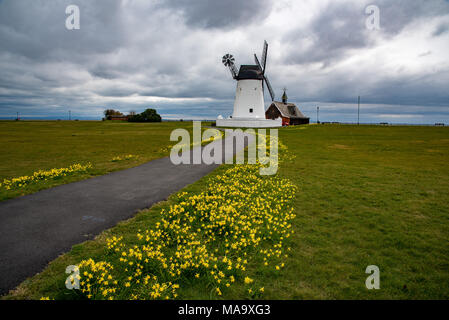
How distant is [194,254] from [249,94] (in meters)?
64.8

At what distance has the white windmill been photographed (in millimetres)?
66188

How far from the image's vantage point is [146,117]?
116438mm

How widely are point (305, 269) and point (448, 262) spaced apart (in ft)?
11.4

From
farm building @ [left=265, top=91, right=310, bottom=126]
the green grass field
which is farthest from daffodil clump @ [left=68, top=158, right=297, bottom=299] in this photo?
farm building @ [left=265, top=91, right=310, bottom=126]

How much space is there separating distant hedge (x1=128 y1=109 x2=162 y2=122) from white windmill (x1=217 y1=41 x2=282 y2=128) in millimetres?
61847

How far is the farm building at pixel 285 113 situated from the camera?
83250 mm

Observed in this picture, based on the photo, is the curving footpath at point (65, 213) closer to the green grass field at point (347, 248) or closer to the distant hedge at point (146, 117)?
the green grass field at point (347, 248)

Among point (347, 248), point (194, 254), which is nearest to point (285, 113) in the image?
point (347, 248)

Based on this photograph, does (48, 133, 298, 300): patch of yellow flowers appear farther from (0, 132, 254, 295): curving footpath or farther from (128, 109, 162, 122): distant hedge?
(128, 109, 162, 122): distant hedge

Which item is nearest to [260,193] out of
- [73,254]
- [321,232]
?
[321,232]

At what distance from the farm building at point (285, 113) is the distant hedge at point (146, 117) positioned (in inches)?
2366

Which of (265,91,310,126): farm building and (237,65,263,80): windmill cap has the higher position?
(237,65,263,80): windmill cap

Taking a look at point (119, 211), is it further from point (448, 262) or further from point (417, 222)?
point (417, 222)

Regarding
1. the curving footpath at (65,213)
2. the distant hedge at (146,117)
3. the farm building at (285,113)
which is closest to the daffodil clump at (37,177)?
the curving footpath at (65,213)
